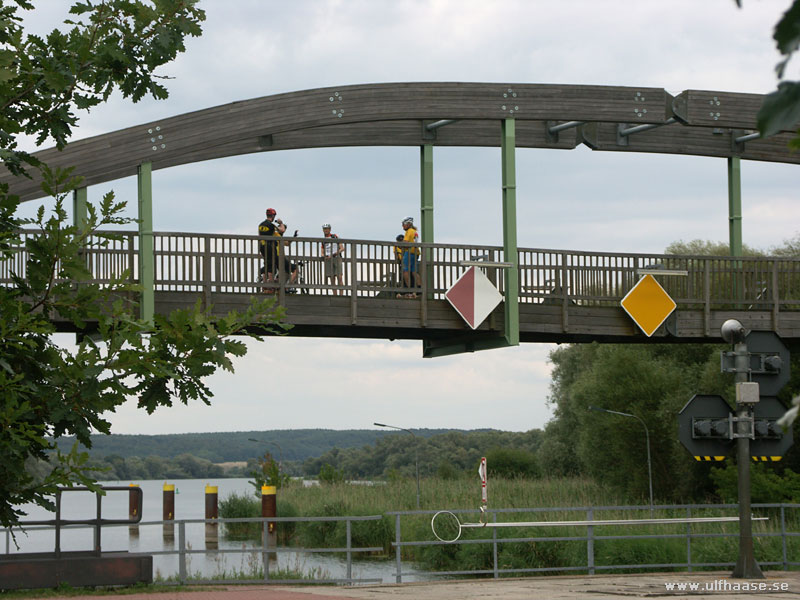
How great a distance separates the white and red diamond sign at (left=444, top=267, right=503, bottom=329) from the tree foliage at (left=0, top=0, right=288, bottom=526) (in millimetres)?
13478

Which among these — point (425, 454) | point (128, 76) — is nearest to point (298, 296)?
point (128, 76)

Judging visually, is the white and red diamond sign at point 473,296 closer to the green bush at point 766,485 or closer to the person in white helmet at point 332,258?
the person in white helmet at point 332,258

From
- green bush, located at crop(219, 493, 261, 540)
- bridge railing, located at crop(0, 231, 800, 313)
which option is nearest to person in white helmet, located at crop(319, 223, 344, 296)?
bridge railing, located at crop(0, 231, 800, 313)

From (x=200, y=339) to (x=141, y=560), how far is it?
9.98 meters

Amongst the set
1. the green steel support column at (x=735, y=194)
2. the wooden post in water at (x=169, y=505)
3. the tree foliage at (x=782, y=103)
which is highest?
the green steel support column at (x=735, y=194)

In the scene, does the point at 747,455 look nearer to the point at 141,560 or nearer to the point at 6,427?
the point at 141,560

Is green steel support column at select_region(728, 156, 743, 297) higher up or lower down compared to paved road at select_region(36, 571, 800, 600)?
→ higher up

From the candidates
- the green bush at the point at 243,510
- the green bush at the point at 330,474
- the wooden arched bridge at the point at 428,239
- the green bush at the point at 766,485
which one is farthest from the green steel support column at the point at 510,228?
the green bush at the point at 330,474

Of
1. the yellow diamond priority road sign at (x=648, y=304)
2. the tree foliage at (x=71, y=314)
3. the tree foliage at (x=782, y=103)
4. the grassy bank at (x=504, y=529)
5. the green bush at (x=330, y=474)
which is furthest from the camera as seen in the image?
the green bush at (x=330, y=474)

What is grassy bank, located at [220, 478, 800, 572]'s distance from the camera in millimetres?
24828

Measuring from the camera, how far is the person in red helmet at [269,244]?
64.4 ft

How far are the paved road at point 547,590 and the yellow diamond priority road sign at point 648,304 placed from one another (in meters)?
6.04

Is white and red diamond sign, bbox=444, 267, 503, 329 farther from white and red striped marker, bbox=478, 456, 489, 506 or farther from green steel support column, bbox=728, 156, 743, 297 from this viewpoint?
green steel support column, bbox=728, 156, 743, 297

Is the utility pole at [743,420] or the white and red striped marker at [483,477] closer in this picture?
the utility pole at [743,420]
